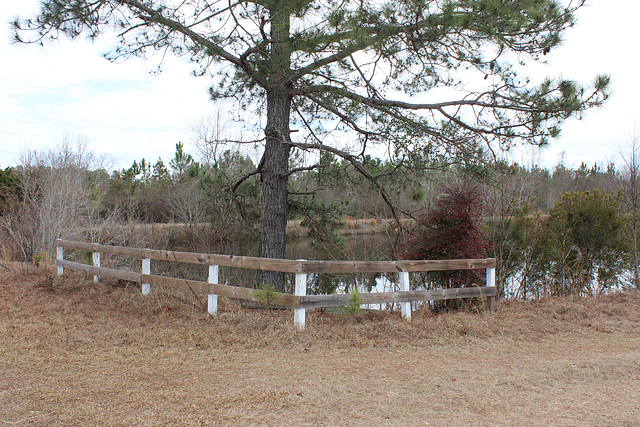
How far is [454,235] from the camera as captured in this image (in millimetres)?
8477

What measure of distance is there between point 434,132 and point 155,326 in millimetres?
5769

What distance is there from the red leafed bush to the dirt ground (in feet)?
3.27

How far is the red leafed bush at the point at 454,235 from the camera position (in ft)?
27.5

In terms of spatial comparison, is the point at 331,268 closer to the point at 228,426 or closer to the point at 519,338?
the point at 519,338

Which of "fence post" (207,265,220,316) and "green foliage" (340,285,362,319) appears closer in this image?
"green foliage" (340,285,362,319)

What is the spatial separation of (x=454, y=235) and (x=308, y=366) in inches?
169

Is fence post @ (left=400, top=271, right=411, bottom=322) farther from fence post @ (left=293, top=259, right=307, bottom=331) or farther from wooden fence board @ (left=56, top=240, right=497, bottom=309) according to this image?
fence post @ (left=293, top=259, right=307, bottom=331)

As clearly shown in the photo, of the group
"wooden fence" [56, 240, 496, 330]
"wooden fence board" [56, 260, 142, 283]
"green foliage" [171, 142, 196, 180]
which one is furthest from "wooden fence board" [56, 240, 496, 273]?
"green foliage" [171, 142, 196, 180]

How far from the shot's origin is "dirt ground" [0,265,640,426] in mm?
3916

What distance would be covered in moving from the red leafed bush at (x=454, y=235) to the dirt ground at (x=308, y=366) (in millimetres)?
997

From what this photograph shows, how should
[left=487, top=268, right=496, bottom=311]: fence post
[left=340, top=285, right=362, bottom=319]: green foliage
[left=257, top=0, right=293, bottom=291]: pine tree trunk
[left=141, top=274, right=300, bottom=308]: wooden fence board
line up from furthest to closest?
[left=257, top=0, right=293, bottom=291]: pine tree trunk, [left=487, top=268, right=496, bottom=311]: fence post, [left=340, top=285, right=362, bottom=319]: green foliage, [left=141, top=274, right=300, bottom=308]: wooden fence board

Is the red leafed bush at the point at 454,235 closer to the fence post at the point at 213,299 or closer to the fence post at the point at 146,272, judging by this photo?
the fence post at the point at 213,299

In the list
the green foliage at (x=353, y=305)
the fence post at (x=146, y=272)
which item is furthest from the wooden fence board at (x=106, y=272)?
Result: the green foliage at (x=353, y=305)

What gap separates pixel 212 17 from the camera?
9.47 metres
